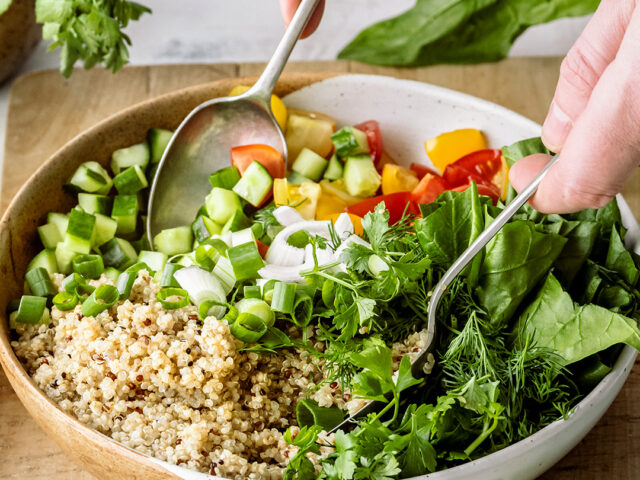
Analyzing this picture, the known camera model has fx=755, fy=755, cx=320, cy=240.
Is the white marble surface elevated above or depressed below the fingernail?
below

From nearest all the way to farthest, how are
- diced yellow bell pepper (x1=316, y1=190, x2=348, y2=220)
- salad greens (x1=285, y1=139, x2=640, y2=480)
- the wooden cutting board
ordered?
salad greens (x1=285, y1=139, x2=640, y2=480)
diced yellow bell pepper (x1=316, y1=190, x2=348, y2=220)
the wooden cutting board

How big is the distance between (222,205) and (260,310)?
0.50 meters

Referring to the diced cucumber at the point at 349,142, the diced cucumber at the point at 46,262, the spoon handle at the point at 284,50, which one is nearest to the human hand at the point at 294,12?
the spoon handle at the point at 284,50

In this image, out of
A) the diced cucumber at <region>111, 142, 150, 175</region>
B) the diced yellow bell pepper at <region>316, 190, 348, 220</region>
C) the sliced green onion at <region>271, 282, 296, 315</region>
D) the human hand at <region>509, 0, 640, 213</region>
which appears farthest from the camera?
the diced cucumber at <region>111, 142, 150, 175</region>

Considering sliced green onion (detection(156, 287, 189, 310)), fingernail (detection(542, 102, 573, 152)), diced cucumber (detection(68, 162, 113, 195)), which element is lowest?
sliced green onion (detection(156, 287, 189, 310))

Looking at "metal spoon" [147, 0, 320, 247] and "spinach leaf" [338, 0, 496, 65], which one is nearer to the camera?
"metal spoon" [147, 0, 320, 247]

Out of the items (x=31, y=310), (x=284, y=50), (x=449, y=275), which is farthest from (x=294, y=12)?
(x=31, y=310)

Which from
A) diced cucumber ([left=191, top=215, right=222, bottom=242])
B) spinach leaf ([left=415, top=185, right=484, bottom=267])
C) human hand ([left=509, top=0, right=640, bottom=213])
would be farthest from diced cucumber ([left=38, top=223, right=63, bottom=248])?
human hand ([left=509, top=0, right=640, bottom=213])

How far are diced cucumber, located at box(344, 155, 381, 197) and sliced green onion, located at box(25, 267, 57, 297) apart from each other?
2.86ft

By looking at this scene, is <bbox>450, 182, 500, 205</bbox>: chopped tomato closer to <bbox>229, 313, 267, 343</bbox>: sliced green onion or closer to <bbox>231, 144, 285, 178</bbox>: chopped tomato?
<bbox>231, 144, 285, 178</bbox>: chopped tomato

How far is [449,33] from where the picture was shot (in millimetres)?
2771

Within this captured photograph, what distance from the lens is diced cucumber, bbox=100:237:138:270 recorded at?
6.77 feet

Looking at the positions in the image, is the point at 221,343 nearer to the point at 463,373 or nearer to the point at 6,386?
the point at 463,373

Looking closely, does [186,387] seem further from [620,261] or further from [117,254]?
[620,261]
